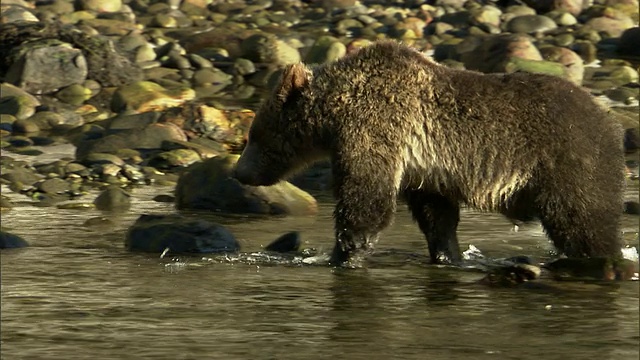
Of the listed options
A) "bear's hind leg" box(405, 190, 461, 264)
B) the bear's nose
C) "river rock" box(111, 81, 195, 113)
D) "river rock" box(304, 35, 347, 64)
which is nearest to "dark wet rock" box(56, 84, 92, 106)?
"river rock" box(111, 81, 195, 113)

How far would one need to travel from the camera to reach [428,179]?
8.75 meters

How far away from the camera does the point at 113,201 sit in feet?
36.9

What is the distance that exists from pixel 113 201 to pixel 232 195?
1.05m

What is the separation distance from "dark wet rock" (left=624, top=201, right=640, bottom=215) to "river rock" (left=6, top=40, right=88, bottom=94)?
8.43m

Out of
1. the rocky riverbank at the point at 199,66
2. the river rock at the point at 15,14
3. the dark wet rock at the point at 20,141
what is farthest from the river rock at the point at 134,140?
the river rock at the point at 15,14

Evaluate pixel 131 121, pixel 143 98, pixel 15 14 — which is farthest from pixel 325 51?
pixel 15 14

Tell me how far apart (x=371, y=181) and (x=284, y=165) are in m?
0.89

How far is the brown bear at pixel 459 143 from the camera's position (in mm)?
8414

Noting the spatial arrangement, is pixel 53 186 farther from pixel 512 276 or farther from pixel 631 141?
pixel 631 141

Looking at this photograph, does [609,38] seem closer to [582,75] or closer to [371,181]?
[582,75]

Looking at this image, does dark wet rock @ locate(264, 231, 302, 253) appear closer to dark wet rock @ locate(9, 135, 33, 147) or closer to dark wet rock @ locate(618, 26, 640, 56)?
dark wet rock @ locate(9, 135, 33, 147)

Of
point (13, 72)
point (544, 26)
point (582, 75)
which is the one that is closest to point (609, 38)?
point (544, 26)

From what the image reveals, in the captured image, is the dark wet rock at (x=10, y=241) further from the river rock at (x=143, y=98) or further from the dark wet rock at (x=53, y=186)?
the river rock at (x=143, y=98)

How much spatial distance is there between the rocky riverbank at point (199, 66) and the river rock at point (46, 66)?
2cm
